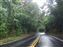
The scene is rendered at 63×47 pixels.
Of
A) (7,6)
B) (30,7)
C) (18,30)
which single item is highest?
(30,7)

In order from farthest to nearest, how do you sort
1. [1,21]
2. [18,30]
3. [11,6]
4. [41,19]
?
[41,19]
[18,30]
[11,6]
[1,21]

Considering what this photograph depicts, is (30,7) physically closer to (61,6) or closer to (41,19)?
(61,6)

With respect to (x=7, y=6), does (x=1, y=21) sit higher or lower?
lower

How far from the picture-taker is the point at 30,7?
9712cm

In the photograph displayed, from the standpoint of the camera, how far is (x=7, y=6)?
47.3 m

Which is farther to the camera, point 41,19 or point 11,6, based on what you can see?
point 41,19

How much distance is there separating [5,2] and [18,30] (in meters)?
17.8

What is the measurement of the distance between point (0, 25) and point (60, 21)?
110 ft

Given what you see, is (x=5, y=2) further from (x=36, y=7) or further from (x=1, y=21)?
(x=36, y=7)

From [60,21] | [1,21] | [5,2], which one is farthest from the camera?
[60,21]

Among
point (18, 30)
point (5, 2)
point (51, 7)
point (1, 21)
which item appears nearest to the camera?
point (1, 21)

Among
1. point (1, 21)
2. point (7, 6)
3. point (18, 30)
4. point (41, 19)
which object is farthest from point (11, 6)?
point (41, 19)

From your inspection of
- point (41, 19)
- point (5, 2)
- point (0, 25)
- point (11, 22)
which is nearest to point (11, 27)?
point (11, 22)

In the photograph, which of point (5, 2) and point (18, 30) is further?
point (18, 30)
